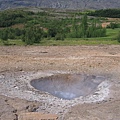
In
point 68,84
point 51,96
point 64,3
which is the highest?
point 51,96

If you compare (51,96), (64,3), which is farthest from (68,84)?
(64,3)

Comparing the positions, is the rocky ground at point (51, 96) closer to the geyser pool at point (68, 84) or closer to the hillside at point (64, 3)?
the geyser pool at point (68, 84)

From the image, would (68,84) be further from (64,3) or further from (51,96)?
(64,3)

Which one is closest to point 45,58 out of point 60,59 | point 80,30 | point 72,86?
point 60,59

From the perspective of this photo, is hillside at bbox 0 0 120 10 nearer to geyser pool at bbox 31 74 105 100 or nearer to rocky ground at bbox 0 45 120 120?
rocky ground at bbox 0 45 120 120

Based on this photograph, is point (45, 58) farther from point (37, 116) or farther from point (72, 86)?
point (37, 116)

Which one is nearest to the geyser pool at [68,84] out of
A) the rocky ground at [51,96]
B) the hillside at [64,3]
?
the rocky ground at [51,96]

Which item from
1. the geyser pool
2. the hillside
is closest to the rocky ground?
the geyser pool
